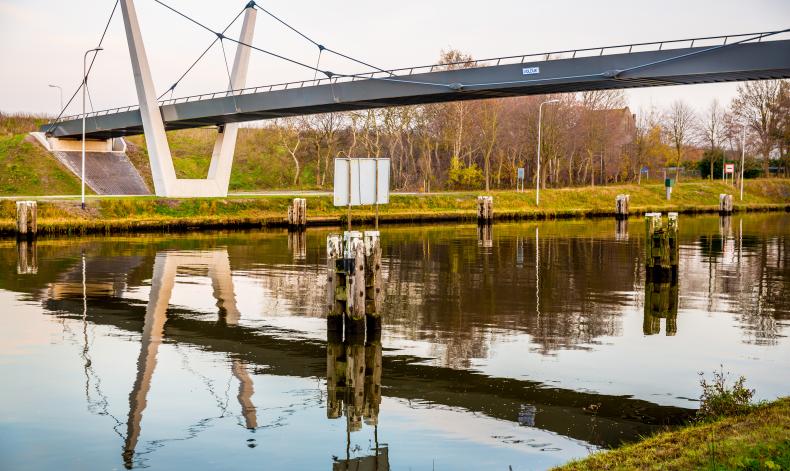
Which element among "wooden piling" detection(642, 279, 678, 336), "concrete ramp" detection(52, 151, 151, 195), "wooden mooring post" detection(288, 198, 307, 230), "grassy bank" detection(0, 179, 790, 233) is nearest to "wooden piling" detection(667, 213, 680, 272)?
"wooden piling" detection(642, 279, 678, 336)

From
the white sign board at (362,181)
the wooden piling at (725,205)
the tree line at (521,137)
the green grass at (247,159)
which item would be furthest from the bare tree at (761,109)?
the white sign board at (362,181)

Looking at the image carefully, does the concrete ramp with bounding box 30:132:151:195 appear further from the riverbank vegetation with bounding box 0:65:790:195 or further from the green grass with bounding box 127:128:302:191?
A: the green grass with bounding box 127:128:302:191

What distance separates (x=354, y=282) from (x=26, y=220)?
97.6ft

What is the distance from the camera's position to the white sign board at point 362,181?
15.7 m

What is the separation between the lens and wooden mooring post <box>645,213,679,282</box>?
24.7m

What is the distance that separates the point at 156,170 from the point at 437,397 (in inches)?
1614

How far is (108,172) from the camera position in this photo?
2520 inches

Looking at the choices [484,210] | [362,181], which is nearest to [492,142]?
[484,210]

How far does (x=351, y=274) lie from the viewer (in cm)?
1545

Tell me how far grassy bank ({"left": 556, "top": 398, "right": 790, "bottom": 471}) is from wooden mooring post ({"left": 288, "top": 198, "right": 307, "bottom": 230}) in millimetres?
39757

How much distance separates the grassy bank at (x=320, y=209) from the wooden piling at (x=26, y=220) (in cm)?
169

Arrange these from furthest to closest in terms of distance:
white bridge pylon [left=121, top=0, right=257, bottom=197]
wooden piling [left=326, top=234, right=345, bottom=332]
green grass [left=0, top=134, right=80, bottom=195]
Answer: green grass [left=0, top=134, right=80, bottom=195], white bridge pylon [left=121, top=0, right=257, bottom=197], wooden piling [left=326, top=234, right=345, bottom=332]

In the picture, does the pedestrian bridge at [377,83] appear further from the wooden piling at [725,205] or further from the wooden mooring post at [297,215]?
the wooden piling at [725,205]

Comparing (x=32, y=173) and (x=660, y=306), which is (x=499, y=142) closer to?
(x=32, y=173)
